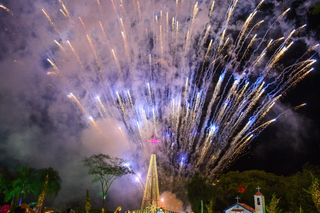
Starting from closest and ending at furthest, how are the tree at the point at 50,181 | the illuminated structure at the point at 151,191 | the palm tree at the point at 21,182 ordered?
the illuminated structure at the point at 151,191
the palm tree at the point at 21,182
the tree at the point at 50,181

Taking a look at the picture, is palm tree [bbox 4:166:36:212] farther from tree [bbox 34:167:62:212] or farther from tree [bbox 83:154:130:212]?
tree [bbox 83:154:130:212]

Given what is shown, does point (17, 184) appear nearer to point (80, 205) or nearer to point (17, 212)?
point (80, 205)

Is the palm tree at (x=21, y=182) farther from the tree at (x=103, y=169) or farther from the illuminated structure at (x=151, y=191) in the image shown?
the illuminated structure at (x=151, y=191)

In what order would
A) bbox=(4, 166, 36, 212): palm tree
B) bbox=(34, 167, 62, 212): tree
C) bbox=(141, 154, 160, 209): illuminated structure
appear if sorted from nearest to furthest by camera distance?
bbox=(141, 154, 160, 209): illuminated structure < bbox=(4, 166, 36, 212): palm tree < bbox=(34, 167, 62, 212): tree

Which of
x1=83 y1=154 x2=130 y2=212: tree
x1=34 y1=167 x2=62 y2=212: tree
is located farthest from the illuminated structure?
x1=34 y1=167 x2=62 y2=212: tree

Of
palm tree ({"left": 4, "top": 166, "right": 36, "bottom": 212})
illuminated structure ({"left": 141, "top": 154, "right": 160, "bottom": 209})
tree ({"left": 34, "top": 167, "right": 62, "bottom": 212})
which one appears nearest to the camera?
illuminated structure ({"left": 141, "top": 154, "right": 160, "bottom": 209})

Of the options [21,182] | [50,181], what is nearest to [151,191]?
[50,181]

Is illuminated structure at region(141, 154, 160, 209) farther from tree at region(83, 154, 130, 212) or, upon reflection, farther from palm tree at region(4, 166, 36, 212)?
palm tree at region(4, 166, 36, 212)

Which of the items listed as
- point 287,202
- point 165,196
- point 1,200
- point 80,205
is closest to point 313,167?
point 287,202

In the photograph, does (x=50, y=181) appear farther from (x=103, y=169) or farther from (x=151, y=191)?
(x=151, y=191)

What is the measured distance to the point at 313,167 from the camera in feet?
112

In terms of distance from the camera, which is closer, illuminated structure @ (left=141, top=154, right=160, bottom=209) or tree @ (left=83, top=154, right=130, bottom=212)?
illuminated structure @ (left=141, top=154, right=160, bottom=209)

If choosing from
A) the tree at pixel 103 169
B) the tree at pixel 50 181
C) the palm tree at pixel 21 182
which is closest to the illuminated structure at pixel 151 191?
the tree at pixel 103 169

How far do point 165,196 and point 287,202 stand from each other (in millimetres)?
19253
